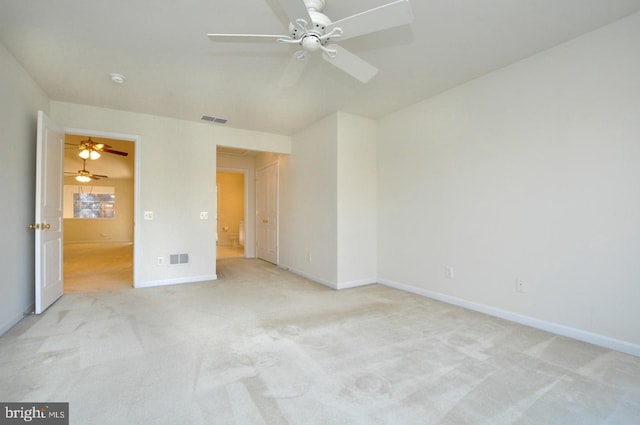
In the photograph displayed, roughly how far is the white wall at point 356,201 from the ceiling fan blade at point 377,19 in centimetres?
235

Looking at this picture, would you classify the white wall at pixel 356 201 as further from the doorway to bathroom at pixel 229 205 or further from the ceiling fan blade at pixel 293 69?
the doorway to bathroom at pixel 229 205

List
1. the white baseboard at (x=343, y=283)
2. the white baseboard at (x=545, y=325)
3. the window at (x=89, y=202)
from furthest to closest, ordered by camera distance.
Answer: the window at (x=89, y=202) → the white baseboard at (x=343, y=283) → the white baseboard at (x=545, y=325)

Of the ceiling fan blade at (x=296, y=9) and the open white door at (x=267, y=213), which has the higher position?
the ceiling fan blade at (x=296, y=9)

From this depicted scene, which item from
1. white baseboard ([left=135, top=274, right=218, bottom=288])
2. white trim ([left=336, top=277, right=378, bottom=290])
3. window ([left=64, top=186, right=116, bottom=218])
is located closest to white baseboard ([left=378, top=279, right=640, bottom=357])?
white trim ([left=336, top=277, right=378, bottom=290])

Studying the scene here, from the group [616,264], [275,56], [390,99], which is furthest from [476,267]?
[275,56]

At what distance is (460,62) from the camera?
2.91 meters

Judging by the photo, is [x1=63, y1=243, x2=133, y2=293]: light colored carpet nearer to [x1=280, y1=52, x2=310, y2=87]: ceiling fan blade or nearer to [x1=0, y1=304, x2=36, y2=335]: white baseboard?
[x1=0, y1=304, x2=36, y2=335]: white baseboard

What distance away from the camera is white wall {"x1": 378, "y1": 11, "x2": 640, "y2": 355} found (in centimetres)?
232

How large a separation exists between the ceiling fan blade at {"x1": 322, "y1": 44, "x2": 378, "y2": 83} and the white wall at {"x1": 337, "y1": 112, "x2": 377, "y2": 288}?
70.4 inches

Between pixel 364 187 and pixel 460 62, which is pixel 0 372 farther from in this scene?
pixel 460 62

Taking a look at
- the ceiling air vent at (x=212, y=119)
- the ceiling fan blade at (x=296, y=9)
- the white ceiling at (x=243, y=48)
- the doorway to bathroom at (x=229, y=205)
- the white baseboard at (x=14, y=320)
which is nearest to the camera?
the ceiling fan blade at (x=296, y=9)

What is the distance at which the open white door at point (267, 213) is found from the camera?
619cm

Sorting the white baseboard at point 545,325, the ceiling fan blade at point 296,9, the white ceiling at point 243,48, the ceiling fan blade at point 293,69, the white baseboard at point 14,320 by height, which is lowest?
the white baseboard at point 545,325

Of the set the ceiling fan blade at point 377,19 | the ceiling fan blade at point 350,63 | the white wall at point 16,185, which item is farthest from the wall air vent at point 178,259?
the ceiling fan blade at point 377,19
